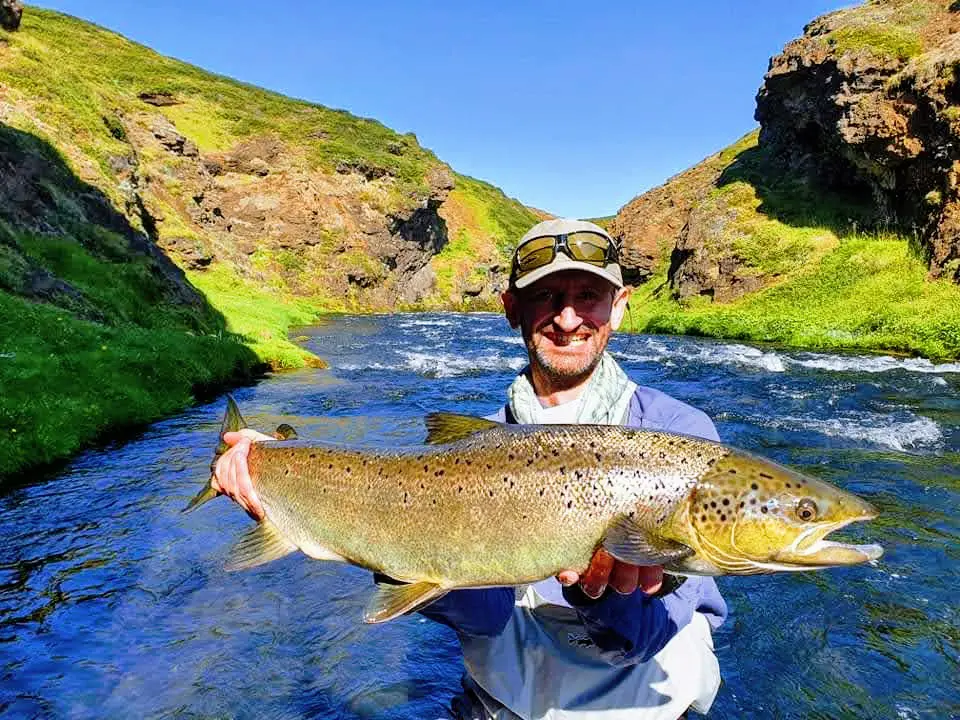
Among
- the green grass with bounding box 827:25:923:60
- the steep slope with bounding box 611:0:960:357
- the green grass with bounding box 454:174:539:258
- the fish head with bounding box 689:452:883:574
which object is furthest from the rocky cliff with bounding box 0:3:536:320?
the green grass with bounding box 827:25:923:60

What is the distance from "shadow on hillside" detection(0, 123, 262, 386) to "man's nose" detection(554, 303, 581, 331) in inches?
548

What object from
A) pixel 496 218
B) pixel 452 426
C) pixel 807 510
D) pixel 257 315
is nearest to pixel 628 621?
pixel 807 510

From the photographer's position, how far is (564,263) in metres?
3.14

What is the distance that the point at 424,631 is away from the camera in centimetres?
589

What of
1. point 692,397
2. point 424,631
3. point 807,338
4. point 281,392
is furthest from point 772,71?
point 424,631

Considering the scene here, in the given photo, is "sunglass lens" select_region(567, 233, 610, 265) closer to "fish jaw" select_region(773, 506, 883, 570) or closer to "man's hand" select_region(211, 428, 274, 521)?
"fish jaw" select_region(773, 506, 883, 570)

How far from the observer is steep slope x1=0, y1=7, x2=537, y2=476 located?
40.5 feet

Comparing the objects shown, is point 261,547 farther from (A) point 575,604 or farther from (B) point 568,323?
(B) point 568,323

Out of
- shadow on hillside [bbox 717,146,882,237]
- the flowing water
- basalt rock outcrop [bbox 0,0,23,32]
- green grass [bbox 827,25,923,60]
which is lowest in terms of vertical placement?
the flowing water

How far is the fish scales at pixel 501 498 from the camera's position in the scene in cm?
248

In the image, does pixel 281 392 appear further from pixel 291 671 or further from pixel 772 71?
pixel 772 71

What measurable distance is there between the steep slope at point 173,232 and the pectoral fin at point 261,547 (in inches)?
281

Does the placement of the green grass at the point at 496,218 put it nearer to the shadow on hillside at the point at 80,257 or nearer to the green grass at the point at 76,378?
the shadow on hillside at the point at 80,257

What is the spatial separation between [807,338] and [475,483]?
2748cm
